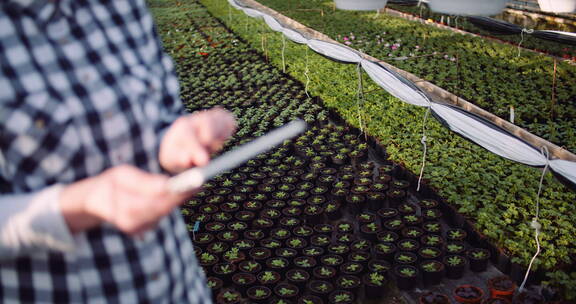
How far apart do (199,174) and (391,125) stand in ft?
21.5

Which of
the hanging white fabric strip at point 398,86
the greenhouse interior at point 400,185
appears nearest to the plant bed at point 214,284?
the greenhouse interior at point 400,185

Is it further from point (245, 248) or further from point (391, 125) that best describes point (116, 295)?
point (391, 125)

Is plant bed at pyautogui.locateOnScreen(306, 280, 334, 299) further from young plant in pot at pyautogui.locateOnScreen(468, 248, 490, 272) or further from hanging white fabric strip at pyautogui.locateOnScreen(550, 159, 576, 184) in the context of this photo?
hanging white fabric strip at pyautogui.locateOnScreen(550, 159, 576, 184)

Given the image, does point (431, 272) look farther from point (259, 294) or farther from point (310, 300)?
point (259, 294)

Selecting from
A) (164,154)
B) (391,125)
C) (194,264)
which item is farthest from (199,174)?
(391,125)

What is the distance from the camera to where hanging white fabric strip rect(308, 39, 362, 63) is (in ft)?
21.6

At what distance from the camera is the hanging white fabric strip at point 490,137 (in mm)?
3673

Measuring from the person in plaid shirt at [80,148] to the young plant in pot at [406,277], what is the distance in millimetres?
3443

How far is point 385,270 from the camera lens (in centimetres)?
410

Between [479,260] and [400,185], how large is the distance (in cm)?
139

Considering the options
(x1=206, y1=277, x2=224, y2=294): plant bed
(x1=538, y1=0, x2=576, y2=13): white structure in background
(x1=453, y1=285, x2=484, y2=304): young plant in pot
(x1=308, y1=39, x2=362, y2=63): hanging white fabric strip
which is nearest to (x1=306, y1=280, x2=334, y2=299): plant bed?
(x1=206, y1=277, x2=224, y2=294): plant bed

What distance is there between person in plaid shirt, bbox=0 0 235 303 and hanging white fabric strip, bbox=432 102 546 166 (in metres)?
3.43

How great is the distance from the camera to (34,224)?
601mm

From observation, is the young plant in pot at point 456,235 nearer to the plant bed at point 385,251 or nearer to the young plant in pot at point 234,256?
the plant bed at point 385,251
